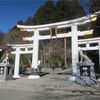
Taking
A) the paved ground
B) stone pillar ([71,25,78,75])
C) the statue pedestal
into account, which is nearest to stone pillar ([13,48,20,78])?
the paved ground

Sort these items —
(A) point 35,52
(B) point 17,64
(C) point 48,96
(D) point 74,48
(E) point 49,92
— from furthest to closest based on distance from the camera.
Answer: (B) point 17,64 → (A) point 35,52 → (D) point 74,48 → (E) point 49,92 → (C) point 48,96

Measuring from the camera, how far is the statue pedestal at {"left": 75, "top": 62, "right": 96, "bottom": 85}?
1185 cm

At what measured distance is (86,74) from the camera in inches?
484

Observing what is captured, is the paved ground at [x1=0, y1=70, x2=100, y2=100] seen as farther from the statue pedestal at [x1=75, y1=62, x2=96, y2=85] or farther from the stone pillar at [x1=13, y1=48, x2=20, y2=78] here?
the stone pillar at [x1=13, y1=48, x2=20, y2=78]

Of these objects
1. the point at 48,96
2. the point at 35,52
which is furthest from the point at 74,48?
the point at 48,96

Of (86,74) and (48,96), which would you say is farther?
(86,74)

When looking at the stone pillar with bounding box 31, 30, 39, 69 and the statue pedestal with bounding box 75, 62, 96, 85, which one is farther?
the stone pillar with bounding box 31, 30, 39, 69

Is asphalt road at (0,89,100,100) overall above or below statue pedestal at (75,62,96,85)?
below

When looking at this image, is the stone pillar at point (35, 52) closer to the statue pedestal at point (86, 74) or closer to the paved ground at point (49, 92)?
the paved ground at point (49, 92)

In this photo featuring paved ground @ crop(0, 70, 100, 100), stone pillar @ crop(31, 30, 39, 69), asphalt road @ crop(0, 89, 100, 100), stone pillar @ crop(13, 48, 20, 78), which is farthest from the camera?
stone pillar @ crop(13, 48, 20, 78)

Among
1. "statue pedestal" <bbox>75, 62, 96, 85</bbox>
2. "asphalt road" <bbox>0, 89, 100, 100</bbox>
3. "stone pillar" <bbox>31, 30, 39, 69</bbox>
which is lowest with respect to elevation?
"asphalt road" <bbox>0, 89, 100, 100</bbox>

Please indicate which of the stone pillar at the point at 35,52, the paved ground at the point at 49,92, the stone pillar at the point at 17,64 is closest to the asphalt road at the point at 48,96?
the paved ground at the point at 49,92

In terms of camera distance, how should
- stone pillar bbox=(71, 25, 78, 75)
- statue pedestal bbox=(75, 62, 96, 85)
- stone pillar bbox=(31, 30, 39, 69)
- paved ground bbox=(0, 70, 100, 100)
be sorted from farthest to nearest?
stone pillar bbox=(31, 30, 39, 69) < stone pillar bbox=(71, 25, 78, 75) < statue pedestal bbox=(75, 62, 96, 85) < paved ground bbox=(0, 70, 100, 100)

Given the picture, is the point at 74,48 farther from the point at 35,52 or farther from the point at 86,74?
the point at 35,52
